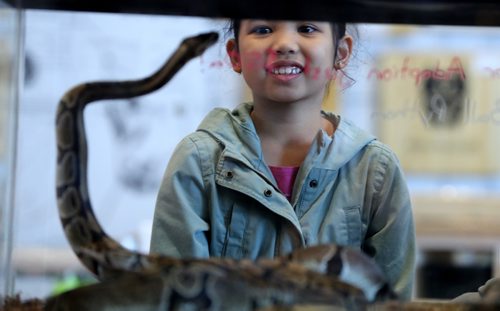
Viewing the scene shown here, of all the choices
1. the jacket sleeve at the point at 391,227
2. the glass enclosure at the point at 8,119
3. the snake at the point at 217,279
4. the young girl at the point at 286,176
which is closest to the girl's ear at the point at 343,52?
the young girl at the point at 286,176

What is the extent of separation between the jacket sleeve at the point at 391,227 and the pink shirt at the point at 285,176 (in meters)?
0.09

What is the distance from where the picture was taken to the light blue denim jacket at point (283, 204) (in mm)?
825

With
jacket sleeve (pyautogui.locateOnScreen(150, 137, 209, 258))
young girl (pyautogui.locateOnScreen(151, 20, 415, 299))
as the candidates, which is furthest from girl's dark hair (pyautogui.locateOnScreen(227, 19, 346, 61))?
jacket sleeve (pyautogui.locateOnScreen(150, 137, 209, 258))

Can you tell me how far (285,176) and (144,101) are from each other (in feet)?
0.71

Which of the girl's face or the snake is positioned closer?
the snake

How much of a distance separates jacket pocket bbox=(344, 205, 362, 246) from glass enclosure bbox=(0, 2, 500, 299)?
11cm

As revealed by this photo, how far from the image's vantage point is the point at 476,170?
3.45 feet

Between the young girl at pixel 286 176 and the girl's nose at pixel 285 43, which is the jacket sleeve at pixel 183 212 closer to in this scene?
the young girl at pixel 286 176

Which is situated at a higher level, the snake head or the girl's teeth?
the snake head

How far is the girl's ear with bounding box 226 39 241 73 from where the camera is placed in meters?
0.89

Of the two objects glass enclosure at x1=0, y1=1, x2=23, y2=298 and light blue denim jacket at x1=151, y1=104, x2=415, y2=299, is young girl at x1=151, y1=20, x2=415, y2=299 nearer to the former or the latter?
light blue denim jacket at x1=151, y1=104, x2=415, y2=299

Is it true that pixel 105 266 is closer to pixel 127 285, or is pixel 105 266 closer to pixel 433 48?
pixel 127 285

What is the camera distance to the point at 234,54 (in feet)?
2.94

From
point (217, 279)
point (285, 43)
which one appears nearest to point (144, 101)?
point (285, 43)
